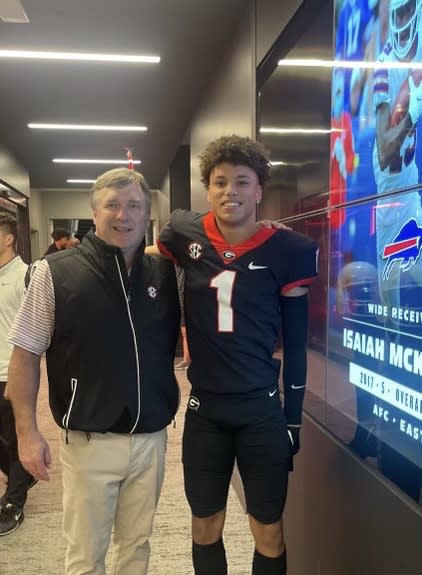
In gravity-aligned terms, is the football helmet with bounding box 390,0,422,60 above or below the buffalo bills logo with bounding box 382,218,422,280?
above

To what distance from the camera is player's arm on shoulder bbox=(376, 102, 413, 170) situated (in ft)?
3.84

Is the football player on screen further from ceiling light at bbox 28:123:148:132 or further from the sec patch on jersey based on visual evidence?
ceiling light at bbox 28:123:148:132

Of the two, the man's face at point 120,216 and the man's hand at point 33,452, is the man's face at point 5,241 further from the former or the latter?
the man's hand at point 33,452

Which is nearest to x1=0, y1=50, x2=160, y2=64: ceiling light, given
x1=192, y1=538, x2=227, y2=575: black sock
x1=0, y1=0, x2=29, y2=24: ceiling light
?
x1=0, y1=0, x2=29, y2=24: ceiling light

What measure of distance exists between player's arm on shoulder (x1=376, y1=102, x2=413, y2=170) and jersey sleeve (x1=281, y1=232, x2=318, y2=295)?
0.31 meters

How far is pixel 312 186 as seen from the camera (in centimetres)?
188

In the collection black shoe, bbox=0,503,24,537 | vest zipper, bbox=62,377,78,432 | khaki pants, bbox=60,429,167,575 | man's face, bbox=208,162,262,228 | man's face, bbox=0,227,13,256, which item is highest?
man's face, bbox=208,162,262,228

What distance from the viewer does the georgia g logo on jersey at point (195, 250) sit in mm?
1447

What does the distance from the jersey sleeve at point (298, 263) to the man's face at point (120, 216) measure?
1.51 feet

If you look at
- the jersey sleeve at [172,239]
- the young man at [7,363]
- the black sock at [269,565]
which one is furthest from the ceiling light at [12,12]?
the black sock at [269,565]

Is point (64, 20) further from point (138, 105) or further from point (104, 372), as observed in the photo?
point (104, 372)

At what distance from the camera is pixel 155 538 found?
2.39 meters

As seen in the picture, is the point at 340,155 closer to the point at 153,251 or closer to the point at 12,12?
the point at 153,251

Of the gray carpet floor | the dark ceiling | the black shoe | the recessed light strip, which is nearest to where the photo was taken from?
the recessed light strip
